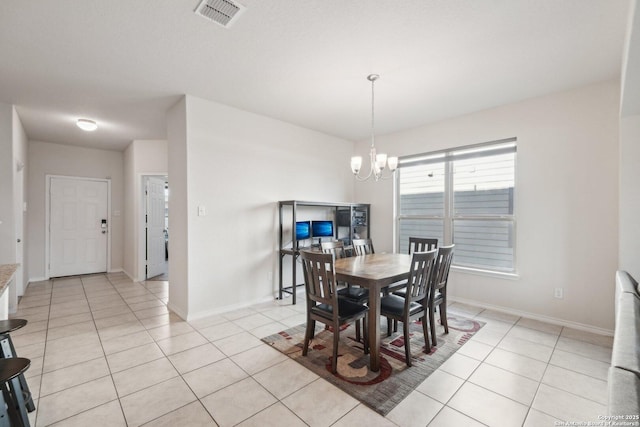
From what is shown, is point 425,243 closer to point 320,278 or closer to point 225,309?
point 320,278

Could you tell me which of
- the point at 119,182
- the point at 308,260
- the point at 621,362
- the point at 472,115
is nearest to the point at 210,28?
the point at 308,260

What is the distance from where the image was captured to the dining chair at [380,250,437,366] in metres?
2.38

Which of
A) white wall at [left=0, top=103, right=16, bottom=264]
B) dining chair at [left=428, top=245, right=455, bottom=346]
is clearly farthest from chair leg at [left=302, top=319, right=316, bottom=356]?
white wall at [left=0, top=103, right=16, bottom=264]

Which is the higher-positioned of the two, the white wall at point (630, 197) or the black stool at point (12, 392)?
the white wall at point (630, 197)

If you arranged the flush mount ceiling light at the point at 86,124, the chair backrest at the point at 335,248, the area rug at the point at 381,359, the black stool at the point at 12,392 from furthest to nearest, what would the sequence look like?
the flush mount ceiling light at the point at 86,124 < the chair backrest at the point at 335,248 < the area rug at the point at 381,359 < the black stool at the point at 12,392

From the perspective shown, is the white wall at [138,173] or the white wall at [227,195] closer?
the white wall at [227,195]

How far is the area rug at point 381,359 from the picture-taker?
2043mm

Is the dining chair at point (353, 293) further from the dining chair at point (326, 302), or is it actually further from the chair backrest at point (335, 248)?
the dining chair at point (326, 302)

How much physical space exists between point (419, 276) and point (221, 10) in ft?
8.17

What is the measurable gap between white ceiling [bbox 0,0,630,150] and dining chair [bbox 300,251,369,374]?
1.75 meters

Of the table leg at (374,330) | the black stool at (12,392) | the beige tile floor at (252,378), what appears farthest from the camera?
the table leg at (374,330)

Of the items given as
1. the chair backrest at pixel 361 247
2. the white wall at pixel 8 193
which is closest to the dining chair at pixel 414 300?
the chair backrest at pixel 361 247

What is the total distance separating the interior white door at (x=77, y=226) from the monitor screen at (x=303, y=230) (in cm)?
453

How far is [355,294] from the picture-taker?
292cm
